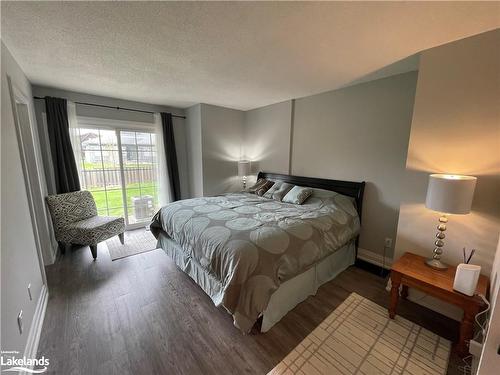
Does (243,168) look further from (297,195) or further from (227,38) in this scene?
(227,38)

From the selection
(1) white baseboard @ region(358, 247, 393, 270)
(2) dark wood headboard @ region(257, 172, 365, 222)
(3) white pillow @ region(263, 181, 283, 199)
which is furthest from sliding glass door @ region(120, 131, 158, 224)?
(1) white baseboard @ region(358, 247, 393, 270)

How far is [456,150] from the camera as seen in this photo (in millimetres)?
1776

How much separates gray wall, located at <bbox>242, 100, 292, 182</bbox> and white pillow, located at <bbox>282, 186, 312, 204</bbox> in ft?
2.34

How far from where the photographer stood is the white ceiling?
135cm

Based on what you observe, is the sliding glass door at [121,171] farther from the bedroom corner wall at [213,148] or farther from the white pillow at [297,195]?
the white pillow at [297,195]

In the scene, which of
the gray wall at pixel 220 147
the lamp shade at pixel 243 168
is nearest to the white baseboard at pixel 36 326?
the gray wall at pixel 220 147

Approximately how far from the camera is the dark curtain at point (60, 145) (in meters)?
3.00

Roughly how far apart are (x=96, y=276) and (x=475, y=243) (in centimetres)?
395

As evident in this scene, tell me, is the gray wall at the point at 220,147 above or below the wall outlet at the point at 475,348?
above

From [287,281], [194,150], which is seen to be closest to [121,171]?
[194,150]

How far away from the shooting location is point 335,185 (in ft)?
10.1

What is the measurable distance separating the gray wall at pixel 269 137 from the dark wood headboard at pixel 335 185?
220mm

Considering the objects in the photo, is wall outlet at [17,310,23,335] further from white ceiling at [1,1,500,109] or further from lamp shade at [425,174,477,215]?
lamp shade at [425,174,477,215]

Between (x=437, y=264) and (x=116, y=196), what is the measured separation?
478cm
